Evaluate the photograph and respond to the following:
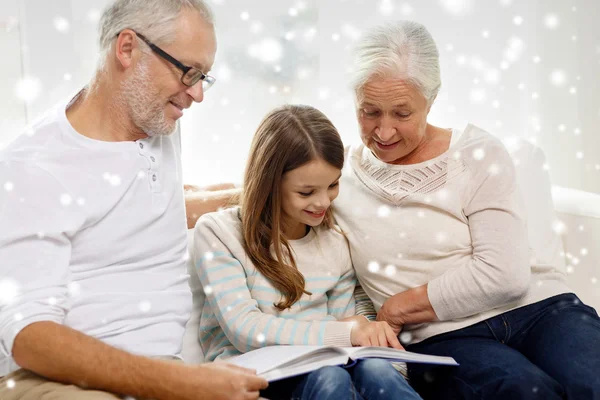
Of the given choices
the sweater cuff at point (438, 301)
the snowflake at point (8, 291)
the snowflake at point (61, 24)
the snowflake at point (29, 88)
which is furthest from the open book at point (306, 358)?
the snowflake at point (61, 24)

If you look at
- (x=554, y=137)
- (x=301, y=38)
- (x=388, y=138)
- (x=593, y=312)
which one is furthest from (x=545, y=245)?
(x=301, y=38)

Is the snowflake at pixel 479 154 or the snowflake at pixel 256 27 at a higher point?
the snowflake at pixel 256 27

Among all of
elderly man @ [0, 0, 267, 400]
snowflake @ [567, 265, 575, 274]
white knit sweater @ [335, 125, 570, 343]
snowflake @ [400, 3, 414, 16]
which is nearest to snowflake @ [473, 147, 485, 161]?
white knit sweater @ [335, 125, 570, 343]

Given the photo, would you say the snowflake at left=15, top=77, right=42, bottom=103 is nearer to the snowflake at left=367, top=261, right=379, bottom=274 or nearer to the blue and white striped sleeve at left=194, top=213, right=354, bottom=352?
the blue and white striped sleeve at left=194, top=213, right=354, bottom=352

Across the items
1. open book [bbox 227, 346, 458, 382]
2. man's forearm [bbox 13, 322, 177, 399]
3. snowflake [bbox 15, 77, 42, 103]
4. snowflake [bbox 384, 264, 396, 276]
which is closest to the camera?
man's forearm [bbox 13, 322, 177, 399]

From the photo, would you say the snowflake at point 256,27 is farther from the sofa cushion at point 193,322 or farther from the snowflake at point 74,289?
the snowflake at point 74,289

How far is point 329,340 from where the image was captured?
157cm

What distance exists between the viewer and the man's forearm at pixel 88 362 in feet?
4.18

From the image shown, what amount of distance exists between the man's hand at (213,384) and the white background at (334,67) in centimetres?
154

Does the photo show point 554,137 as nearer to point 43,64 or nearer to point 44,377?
point 43,64

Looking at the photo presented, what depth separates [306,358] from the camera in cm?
144

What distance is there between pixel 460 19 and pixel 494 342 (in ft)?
5.65

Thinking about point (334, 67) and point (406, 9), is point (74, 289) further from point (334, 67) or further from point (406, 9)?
point (406, 9)

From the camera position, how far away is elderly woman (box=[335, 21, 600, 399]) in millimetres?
1640
